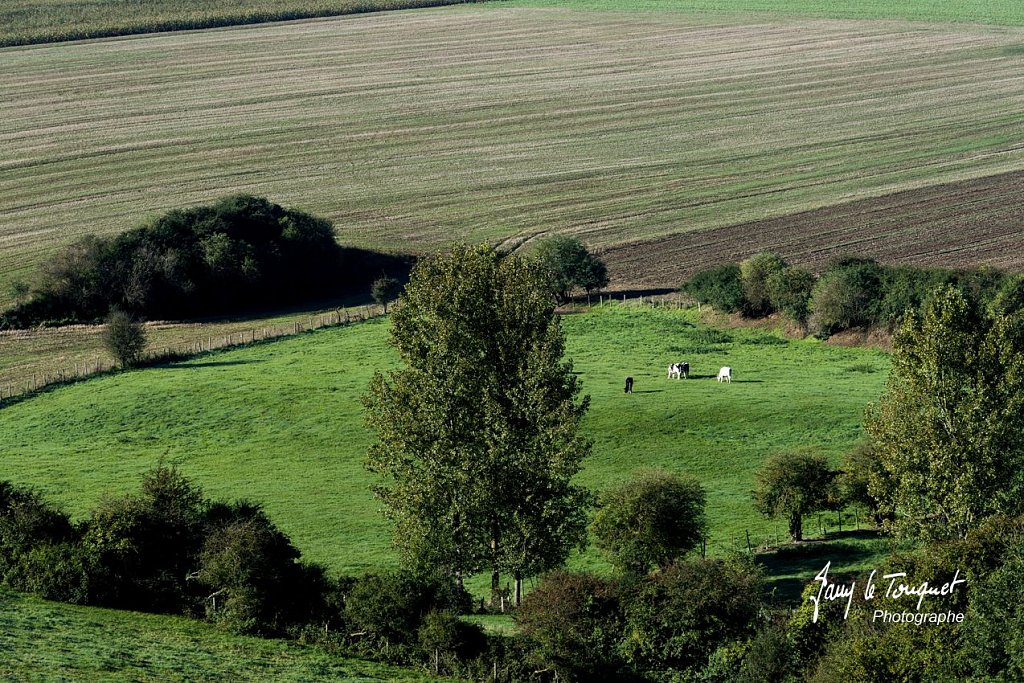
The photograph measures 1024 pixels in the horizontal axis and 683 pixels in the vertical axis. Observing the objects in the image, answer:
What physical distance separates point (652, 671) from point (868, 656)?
6.89 m

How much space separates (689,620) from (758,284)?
48.1 metres

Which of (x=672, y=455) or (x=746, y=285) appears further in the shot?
(x=746, y=285)

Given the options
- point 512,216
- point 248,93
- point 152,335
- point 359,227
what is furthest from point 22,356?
point 248,93

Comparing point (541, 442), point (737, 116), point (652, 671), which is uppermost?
point (737, 116)

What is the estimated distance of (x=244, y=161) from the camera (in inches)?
5187

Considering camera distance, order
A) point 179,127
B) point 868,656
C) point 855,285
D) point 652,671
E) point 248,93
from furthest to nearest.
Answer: point 248,93 < point 179,127 < point 855,285 < point 652,671 < point 868,656

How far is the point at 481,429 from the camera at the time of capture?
4747cm

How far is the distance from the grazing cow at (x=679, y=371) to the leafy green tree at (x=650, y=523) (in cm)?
2353

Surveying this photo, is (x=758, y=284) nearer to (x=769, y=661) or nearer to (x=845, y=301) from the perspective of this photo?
(x=845, y=301)

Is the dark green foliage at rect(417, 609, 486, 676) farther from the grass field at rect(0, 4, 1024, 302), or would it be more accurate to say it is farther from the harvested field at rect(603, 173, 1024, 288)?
the grass field at rect(0, 4, 1024, 302)

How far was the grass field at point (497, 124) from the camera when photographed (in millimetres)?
118062

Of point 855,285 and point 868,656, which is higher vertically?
point 855,285

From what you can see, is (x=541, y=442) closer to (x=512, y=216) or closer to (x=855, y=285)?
(x=855, y=285)

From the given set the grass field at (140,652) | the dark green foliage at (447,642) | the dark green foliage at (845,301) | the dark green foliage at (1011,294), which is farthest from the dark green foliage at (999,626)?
the dark green foliage at (845,301)
